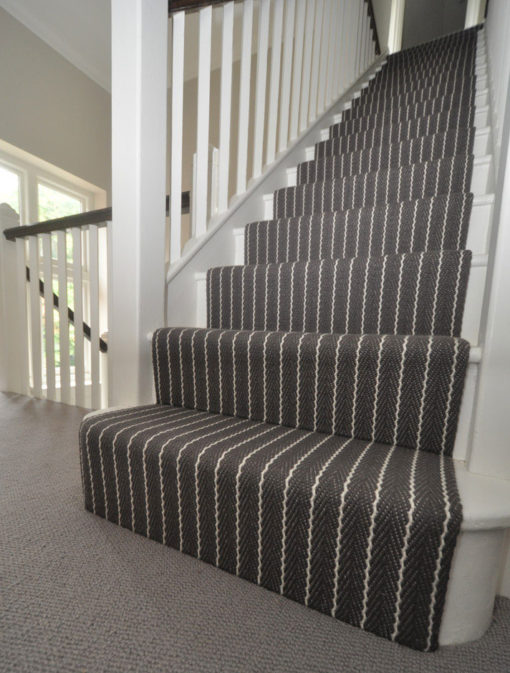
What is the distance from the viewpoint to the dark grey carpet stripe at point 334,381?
0.60 m

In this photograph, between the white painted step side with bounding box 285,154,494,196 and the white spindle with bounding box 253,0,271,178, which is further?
the white spindle with bounding box 253,0,271,178

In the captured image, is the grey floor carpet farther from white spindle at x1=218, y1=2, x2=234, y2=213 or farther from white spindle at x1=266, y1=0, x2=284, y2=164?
white spindle at x1=266, y1=0, x2=284, y2=164

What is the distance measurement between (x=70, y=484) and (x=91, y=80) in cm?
409

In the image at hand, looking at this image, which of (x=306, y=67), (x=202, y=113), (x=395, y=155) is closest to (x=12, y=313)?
(x=202, y=113)

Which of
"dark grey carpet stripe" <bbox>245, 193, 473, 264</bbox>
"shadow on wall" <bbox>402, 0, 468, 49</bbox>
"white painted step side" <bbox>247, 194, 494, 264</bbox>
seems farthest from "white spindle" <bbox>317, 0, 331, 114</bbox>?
"shadow on wall" <bbox>402, 0, 468, 49</bbox>

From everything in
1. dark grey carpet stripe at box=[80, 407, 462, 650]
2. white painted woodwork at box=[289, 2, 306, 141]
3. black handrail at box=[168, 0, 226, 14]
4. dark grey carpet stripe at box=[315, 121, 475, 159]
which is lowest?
dark grey carpet stripe at box=[80, 407, 462, 650]

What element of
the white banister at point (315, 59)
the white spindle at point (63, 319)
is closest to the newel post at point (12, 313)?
the white spindle at point (63, 319)

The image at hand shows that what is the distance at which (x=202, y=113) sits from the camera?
3.74 ft

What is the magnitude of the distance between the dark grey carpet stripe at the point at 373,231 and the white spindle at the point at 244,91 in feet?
1.08

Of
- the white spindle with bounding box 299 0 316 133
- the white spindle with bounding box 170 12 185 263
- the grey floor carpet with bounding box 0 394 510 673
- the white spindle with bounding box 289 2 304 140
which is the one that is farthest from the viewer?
the white spindle with bounding box 299 0 316 133

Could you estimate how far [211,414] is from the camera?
812 mm

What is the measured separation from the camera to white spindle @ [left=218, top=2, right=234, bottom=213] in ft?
3.77

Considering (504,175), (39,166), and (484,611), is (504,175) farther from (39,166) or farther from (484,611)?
(39,166)

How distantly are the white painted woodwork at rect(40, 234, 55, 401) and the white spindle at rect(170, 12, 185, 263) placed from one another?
0.83 metres
